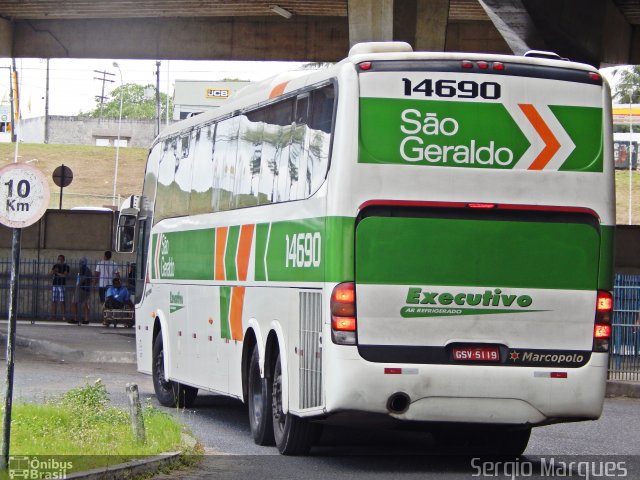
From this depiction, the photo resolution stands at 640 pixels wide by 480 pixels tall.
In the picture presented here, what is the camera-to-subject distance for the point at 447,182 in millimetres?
11562

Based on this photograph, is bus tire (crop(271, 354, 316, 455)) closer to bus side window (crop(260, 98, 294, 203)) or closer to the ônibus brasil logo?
the ônibus brasil logo

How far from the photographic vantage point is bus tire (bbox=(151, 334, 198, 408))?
17.9m

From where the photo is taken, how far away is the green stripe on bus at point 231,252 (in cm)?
1453

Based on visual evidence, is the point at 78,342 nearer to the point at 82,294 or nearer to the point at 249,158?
the point at 82,294

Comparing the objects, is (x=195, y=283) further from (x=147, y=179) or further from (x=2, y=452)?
(x=2, y=452)

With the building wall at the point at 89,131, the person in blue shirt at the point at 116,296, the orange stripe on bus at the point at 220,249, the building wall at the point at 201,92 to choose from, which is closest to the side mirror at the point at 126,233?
the orange stripe on bus at the point at 220,249

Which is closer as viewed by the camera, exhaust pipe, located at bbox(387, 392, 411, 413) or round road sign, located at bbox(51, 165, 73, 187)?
exhaust pipe, located at bbox(387, 392, 411, 413)

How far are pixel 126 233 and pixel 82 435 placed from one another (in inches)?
321

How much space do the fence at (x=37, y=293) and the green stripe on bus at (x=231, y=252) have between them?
22263mm

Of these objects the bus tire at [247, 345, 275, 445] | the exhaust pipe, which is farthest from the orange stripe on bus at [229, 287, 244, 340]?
the exhaust pipe

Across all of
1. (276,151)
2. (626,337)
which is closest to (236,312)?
(276,151)

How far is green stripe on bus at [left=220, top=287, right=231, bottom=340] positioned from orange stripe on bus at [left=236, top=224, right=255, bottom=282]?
507 mm

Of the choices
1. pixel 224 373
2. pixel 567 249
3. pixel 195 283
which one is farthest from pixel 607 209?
pixel 195 283

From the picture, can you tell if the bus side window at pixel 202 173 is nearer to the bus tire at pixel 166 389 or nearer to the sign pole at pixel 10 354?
the bus tire at pixel 166 389
